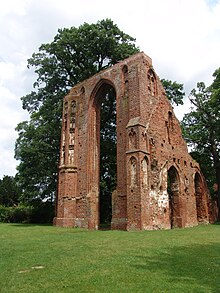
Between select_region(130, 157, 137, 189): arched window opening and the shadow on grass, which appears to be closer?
the shadow on grass

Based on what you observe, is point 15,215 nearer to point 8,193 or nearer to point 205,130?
point 8,193

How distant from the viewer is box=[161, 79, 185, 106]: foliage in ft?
84.3

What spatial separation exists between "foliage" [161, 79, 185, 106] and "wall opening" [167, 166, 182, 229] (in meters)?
9.87

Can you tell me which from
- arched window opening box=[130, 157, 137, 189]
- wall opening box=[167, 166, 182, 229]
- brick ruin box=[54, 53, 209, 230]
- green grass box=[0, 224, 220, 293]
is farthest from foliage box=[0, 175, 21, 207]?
green grass box=[0, 224, 220, 293]

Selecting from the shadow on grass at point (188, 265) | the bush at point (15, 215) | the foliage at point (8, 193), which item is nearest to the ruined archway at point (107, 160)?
the bush at point (15, 215)

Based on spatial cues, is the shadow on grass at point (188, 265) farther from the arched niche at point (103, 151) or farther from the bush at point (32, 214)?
the bush at point (32, 214)

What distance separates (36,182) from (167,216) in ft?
37.4

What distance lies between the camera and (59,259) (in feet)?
21.1

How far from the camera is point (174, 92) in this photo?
84.8ft

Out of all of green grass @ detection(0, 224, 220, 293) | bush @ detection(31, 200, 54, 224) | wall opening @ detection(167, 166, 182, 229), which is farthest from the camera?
bush @ detection(31, 200, 54, 224)

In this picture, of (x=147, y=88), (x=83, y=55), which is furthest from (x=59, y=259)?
(x=83, y=55)

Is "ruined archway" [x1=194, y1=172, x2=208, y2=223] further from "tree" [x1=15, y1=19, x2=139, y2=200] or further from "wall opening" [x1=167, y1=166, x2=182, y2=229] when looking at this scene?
"tree" [x1=15, y1=19, x2=139, y2=200]

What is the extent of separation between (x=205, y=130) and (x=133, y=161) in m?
11.2

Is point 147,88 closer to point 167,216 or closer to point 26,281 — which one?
point 167,216
